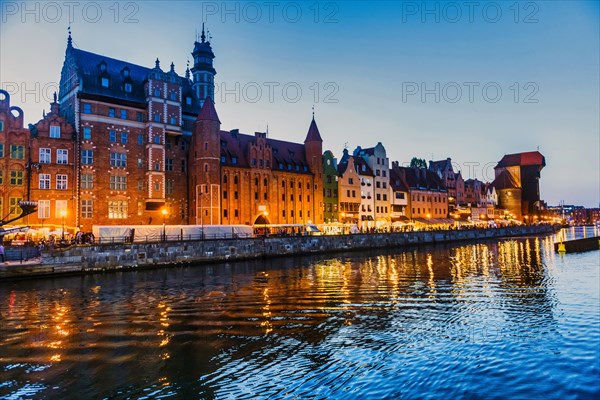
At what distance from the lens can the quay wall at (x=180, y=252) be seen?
4197 centimetres

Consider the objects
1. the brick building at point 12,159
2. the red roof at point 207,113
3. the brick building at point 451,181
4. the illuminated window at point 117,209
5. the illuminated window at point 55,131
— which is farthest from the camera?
the brick building at point 451,181

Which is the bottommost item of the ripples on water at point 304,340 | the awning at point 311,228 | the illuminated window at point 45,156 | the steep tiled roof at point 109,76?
the ripples on water at point 304,340

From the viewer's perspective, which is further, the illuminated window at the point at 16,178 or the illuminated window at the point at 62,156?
the illuminated window at the point at 62,156

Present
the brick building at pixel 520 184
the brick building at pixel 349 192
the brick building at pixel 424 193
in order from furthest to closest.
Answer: the brick building at pixel 520 184
the brick building at pixel 424 193
the brick building at pixel 349 192

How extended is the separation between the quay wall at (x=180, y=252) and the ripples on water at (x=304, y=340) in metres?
7.52

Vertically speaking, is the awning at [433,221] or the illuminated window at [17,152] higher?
the illuminated window at [17,152]

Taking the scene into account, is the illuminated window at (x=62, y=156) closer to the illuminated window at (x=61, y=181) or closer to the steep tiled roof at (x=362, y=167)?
the illuminated window at (x=61, y=181)

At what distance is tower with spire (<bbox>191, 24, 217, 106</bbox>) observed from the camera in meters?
86.6

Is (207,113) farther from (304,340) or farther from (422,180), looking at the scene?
(422,180)

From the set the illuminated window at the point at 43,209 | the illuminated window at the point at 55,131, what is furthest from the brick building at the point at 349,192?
the illuminated window at the point at 43,209

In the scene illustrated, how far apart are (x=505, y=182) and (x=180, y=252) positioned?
15491 cm

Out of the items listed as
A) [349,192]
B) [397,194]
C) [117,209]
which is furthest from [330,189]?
[117,209]

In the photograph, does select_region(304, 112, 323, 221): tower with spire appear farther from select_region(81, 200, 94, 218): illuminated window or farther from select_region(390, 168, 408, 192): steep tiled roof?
select_region(81, 200, 94, 218): illuminated window

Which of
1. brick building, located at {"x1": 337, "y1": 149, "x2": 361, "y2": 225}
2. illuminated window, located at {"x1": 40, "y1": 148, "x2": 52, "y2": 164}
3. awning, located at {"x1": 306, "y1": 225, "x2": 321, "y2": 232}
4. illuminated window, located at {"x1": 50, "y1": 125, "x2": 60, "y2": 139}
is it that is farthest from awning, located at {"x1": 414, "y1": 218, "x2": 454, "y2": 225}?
illuminated window, located at {"x1": 40, "y1": 148, "x2": 52, "y2": 164}
